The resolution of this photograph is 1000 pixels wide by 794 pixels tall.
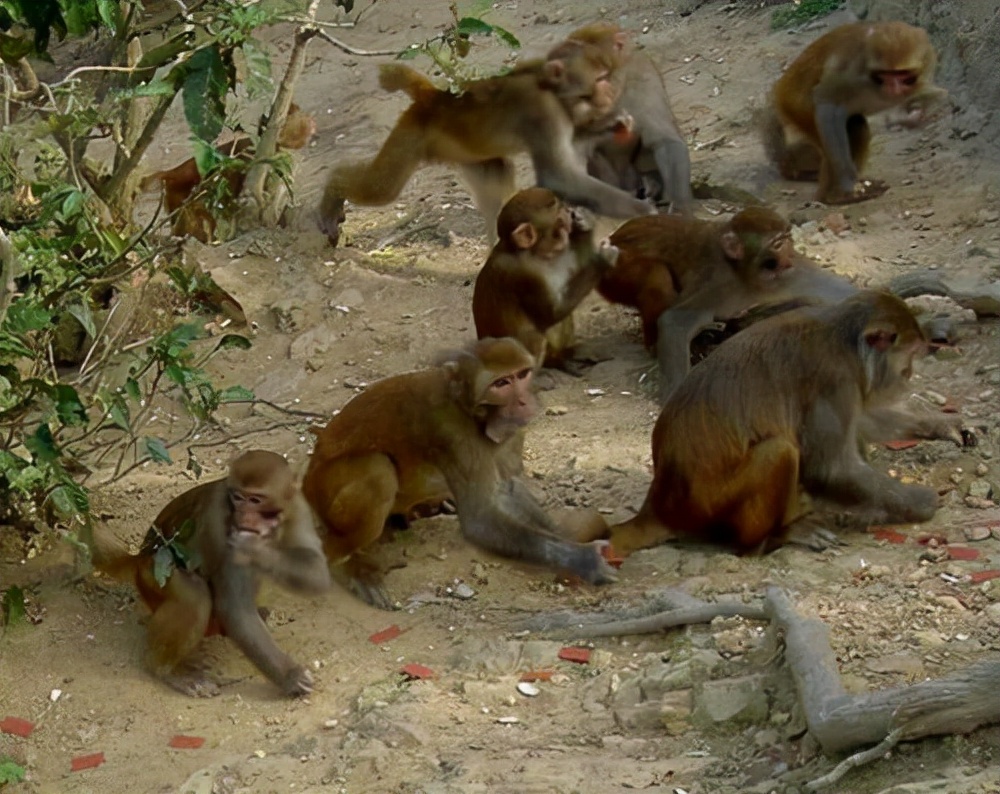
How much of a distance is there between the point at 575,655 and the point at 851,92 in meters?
6.25

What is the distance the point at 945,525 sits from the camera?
734cm

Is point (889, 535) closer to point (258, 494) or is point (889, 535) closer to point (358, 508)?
point (358, 508)

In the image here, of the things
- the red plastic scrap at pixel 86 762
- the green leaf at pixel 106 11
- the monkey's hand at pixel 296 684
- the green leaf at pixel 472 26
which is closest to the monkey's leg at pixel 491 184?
the green leaf at pixel 472 26

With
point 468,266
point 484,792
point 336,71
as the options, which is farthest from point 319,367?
point 336,71

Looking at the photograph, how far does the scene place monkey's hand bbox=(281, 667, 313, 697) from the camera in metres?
6.60

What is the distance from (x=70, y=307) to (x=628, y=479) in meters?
3.03

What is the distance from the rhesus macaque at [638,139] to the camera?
37.4ft

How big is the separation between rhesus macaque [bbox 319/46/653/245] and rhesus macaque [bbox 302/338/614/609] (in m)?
3.68

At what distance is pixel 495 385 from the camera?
727cm

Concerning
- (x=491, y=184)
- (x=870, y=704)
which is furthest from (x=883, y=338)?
(x=491, y=184)

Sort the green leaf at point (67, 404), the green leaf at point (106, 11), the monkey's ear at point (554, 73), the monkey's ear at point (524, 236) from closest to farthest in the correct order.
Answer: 1. the green leaf at point (106, 11)
2. the green leaf at point (67, 404)
3. the monkey's ear at point (524, 236)
4. the monkey's ear at point (554, 73)

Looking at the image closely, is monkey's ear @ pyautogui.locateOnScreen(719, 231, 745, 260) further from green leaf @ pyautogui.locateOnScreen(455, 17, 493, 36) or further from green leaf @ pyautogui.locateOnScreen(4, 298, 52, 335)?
green leaf @ pyautogui.locateOnScreen(4, 298, 52, 335)

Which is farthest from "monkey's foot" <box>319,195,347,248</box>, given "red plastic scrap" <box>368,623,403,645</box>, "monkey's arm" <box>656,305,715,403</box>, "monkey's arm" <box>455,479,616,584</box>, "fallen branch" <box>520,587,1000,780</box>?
"fallen branch" <box>520,587,1000,780</box>

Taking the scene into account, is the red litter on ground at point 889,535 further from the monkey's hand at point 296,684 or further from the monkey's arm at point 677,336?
the monkey's hand at point 296,684
